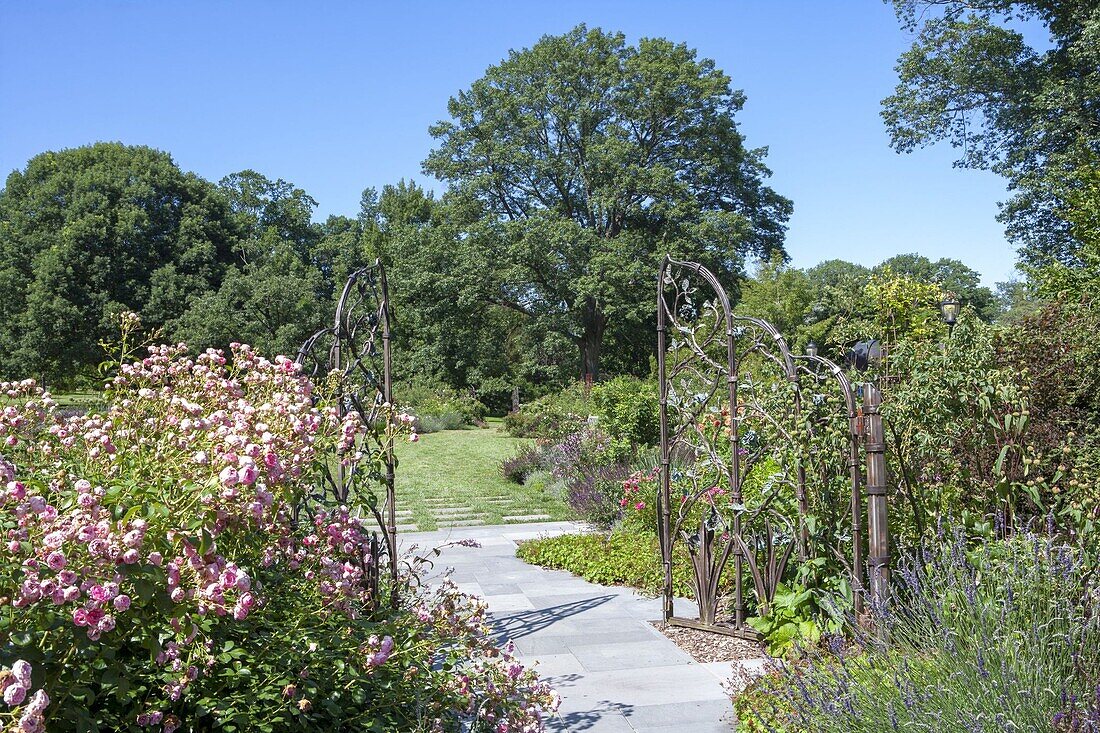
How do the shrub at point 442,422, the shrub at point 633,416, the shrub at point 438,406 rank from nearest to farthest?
the shrub at point 633,416
the shrub at point 442,422
the shrub at point 438,406

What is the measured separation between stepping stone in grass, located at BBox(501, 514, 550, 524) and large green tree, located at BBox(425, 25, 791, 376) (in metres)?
13.4

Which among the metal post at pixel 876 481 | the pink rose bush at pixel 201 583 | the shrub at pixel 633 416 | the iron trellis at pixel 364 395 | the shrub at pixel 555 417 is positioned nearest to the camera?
the pink rose bush at pixel 201 583

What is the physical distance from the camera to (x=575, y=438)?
11375mm

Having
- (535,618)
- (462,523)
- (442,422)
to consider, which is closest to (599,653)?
(535,618)

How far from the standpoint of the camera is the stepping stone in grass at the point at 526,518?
9.52m

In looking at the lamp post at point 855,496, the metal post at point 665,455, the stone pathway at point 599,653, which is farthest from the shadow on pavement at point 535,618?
the lamp post at point 855,496

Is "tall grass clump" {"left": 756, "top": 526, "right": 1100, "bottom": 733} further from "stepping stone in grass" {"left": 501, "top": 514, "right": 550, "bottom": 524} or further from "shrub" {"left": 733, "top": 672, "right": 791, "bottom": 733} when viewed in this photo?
"stepping stone in grass" {"left": 501, "top": 514, "right": 550, "bottom": 524}

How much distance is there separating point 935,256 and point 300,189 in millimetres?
45694

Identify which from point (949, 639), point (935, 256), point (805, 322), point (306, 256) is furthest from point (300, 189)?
point (935, 256)

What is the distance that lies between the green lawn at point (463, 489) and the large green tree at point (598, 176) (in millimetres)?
7204

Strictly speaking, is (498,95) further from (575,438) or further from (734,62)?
(575,438)

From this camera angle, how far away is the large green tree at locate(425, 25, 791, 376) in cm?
2338

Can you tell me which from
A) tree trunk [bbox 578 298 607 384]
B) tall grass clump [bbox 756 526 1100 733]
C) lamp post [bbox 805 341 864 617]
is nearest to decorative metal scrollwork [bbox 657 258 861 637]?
lamp post [bbox 805 341 864 617]

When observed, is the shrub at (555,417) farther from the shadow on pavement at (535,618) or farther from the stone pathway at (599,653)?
the shadow on pavement at (535,618)
